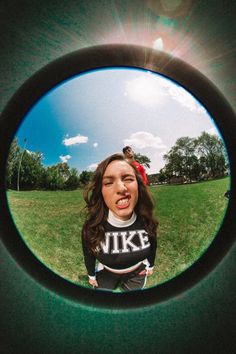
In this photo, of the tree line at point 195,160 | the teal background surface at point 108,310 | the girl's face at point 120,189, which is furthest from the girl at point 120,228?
the teal background surface at point 108,310

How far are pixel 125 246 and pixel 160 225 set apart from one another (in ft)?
0.70

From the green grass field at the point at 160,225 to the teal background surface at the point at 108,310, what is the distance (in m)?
0.26

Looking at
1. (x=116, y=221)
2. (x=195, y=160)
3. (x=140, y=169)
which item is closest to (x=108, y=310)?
(x=116, y=221)

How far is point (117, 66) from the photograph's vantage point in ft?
5.04

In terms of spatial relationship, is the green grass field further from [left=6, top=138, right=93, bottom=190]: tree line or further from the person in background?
the person in background

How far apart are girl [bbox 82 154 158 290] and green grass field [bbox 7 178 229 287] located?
5cm

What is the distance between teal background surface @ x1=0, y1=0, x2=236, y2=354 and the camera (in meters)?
1.77

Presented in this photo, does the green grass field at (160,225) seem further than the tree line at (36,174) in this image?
Yes

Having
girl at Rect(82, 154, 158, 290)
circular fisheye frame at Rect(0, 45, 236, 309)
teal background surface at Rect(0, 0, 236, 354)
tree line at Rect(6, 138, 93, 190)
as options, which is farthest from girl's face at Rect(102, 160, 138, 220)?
teal background surface at Rect(0, 0, 236, 354)

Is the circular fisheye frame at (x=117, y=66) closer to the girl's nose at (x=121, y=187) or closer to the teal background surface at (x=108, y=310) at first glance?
the teal background surface at (x=108, y=310)

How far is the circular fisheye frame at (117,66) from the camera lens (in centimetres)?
155

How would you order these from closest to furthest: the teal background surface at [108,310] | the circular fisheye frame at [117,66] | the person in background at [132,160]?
the person in background at [132,160]
the circular fisheye frame at [117,66]
the teal background surface at [108,310]

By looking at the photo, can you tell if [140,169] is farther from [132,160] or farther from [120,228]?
[120,228]

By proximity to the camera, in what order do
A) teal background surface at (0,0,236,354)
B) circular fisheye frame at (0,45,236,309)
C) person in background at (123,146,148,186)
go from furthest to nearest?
1. teal background surface at (0,0,236,354)
2. circular fisheye frame at (0,45,236,309)
3. person in background at (123,146,148,186)
